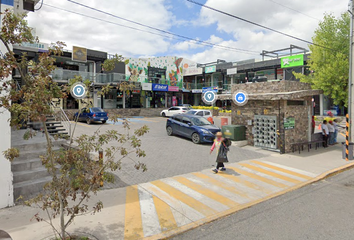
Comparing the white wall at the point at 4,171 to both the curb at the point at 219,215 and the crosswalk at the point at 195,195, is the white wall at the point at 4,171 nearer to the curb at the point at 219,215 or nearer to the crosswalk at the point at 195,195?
the crosswalk at the point at 195,195

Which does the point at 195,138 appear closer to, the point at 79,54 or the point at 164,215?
the point at 164,215

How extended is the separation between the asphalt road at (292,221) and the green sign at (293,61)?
2174 cm

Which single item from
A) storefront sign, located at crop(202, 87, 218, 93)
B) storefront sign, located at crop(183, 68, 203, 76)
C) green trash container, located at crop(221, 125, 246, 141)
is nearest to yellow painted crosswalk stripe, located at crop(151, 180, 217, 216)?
green trash container, located at crop(221, 125, 246, 141)

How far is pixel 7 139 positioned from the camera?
549 centimetres

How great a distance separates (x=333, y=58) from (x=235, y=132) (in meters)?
11.8

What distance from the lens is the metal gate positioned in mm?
12281

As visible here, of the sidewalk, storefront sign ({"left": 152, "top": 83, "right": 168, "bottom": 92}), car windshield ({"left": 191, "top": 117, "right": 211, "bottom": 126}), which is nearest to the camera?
the sidewalk

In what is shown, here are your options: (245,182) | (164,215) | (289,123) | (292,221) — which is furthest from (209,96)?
(164,215)

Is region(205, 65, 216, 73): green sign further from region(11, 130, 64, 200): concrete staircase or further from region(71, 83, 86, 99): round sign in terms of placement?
region(71, 83, 86, 99): round sign

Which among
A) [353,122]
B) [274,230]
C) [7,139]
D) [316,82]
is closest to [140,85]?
[316,82]

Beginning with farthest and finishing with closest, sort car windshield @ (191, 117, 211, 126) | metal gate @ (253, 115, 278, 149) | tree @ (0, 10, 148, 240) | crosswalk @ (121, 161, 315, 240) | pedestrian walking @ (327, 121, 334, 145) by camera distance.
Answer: car windshield @ (191, 117, 211, 126) < pedestrian walking @ (327, 121, 334, 145) < metal gate @ (253, 115, 278, 149) < crosswalk @ (121, 161, 315, 240) < tree @ (0, 10, 148, 240)

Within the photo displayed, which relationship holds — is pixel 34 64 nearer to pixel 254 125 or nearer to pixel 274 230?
pixel 274 230

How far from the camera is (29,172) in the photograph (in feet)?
21.4

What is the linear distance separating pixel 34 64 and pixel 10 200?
144 inches
